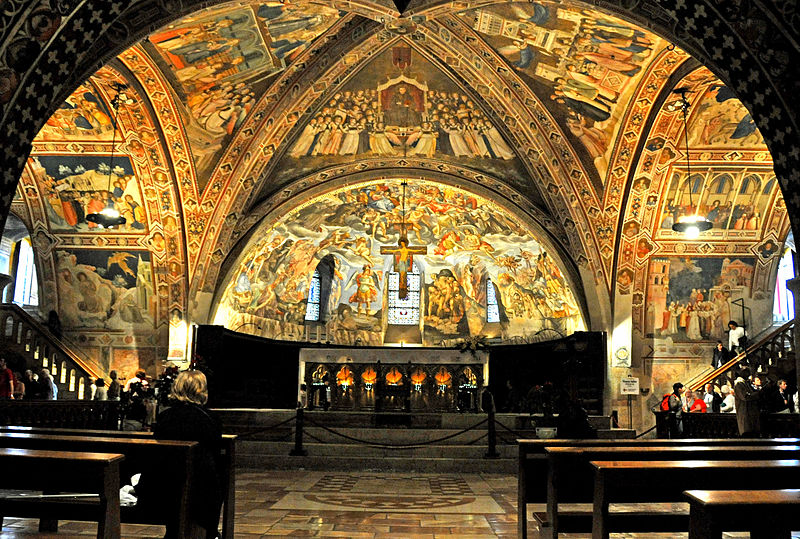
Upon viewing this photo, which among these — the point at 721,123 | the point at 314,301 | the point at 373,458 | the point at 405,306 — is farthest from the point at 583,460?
the point at 405,306

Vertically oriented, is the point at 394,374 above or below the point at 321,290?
below

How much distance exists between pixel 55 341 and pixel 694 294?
1657 centimetres

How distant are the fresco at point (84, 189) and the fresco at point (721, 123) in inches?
508

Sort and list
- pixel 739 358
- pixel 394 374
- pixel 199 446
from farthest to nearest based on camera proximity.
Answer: pixel 394 374 < pixel 739 358 < pixel 199 446

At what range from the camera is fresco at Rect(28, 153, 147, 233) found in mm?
17328

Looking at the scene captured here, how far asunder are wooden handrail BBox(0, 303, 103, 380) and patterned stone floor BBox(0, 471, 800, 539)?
8.55m

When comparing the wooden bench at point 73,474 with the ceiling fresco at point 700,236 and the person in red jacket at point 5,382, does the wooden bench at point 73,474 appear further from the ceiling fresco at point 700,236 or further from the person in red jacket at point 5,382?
the ceiling fresco at point 700,236

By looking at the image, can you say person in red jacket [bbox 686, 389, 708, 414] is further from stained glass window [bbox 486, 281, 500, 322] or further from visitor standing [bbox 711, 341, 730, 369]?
stained glass window [bbox 486, 281, 500, 322]

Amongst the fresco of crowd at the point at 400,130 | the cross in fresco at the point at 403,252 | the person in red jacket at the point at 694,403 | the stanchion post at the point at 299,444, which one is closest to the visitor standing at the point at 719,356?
the person in red jacket at the point at 694,403

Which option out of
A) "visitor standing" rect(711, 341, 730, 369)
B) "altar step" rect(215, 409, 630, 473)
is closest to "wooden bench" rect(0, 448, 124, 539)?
"altar step" rect(215, 409, 630, 473)

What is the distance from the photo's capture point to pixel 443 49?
15.0 metres

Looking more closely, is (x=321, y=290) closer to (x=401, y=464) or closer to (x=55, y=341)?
(x=55, y=341)

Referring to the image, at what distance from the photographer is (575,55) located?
13914 millimetres

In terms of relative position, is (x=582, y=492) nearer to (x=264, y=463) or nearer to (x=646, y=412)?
(x=264, y=463)
